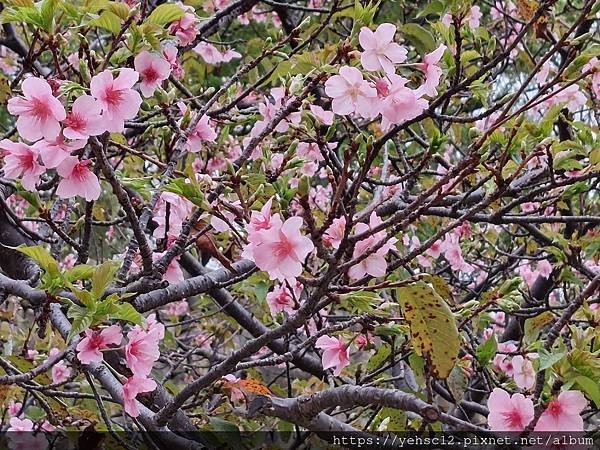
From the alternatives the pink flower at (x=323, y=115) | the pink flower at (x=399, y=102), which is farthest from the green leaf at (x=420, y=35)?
the pink flower at (x=399, y=102)

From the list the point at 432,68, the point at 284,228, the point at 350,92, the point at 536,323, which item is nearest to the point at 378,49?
the point at 350,92

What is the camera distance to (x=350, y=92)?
1192mm

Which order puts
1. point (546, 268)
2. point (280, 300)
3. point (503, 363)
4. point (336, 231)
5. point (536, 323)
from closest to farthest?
1. point (336, 231)
2. point (536, 323)
3. point (280, 300)
4. point (503, 363)
5. point (546, 268)

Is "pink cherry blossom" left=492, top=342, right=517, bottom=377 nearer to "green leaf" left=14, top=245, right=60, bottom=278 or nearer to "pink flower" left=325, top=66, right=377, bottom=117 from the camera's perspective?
"pink flower" left=325, top=66, right=377, bottom=117

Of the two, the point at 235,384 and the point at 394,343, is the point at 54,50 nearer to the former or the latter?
the point at 235,384

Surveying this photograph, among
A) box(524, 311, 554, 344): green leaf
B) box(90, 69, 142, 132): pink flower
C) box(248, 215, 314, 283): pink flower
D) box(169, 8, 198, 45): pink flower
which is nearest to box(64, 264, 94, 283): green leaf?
box(90, 69, 142, 132): pink flower

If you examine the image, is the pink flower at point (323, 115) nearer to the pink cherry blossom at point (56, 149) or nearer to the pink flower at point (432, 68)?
the pink flower at point (432, 68)

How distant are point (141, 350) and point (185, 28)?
0.75 m

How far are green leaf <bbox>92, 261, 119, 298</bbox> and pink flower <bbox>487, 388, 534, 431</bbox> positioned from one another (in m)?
0.69

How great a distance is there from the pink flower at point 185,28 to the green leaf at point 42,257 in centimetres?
61

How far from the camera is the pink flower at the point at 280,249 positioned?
932mm

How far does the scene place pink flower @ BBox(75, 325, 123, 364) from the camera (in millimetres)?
1164

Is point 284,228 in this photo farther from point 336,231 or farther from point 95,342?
point 95,342

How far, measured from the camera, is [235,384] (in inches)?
56.2
